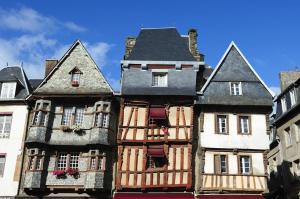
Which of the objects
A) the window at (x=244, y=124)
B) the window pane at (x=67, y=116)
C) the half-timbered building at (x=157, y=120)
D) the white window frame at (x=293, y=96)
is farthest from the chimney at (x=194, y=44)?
the window pane at (x=67, y=116)

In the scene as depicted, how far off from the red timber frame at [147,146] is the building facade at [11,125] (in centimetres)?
581

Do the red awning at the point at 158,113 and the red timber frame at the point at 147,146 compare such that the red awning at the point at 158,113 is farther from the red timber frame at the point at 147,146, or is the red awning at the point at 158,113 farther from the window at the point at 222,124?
the window at the point at 222,124

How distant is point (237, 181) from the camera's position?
22.8 m

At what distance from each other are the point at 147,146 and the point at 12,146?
7777 millimetres

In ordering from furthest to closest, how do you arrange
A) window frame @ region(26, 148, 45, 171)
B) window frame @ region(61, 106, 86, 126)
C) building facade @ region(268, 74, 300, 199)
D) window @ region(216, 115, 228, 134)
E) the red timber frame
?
building facade @ region(268, 74, 300, 199) < window frame @ region(61, 106, 86, 126) < window @ region(216, 115, 228, 134) < window frame @ region(26, 148, 45, 171) < the red timber frame

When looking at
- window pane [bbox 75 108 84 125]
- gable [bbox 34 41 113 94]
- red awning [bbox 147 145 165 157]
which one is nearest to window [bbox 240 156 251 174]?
red awning [bbox 147 145 165 157]

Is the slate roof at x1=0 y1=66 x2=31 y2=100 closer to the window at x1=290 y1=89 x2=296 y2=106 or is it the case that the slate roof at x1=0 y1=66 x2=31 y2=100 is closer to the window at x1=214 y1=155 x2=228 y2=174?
the window at x1=214 y1=155 x2=228 y2=174

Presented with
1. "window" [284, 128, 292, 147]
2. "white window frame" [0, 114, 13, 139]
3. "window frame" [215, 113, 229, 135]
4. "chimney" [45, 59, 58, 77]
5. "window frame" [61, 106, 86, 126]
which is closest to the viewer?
"window frame" [215, 113, 229, 135]

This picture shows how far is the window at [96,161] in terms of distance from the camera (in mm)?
22859

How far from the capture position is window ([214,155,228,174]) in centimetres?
2320

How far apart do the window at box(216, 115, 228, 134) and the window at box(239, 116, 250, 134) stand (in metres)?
0.85

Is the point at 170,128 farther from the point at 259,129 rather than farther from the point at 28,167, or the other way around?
the point at 28,167

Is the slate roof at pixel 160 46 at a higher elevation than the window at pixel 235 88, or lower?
higher

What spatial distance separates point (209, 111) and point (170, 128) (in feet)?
8.40
